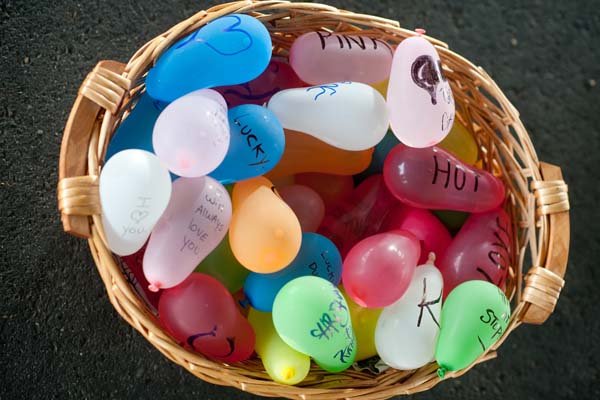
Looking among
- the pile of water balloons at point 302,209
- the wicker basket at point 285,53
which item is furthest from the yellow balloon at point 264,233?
the wicker basket at point 285,53

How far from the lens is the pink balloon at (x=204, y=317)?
0.66 meters

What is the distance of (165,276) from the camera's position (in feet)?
2.10

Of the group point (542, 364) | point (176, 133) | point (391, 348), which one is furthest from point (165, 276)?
point (542, 364)

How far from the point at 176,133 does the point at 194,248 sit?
0.38ft

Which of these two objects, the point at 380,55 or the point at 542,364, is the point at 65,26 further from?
the point at 542,364

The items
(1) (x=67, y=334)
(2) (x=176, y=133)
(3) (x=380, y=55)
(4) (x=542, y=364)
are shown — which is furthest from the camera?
(4) (x=542, y=364)

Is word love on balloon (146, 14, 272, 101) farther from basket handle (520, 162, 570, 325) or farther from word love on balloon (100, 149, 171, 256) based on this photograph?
basket handle (520, 162, 570, 325)

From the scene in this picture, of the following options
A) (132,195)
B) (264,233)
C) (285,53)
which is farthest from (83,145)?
(285,53)

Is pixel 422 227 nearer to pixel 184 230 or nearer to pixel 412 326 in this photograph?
pixel 412 326

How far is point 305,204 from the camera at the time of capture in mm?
759

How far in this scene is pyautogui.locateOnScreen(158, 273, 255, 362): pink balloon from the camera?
0.66 metres

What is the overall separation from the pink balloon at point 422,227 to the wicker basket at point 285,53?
0.33 feet

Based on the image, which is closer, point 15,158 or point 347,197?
point 347,197

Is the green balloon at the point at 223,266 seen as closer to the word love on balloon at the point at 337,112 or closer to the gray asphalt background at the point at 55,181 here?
the word love on balloon at the point at 337,112
